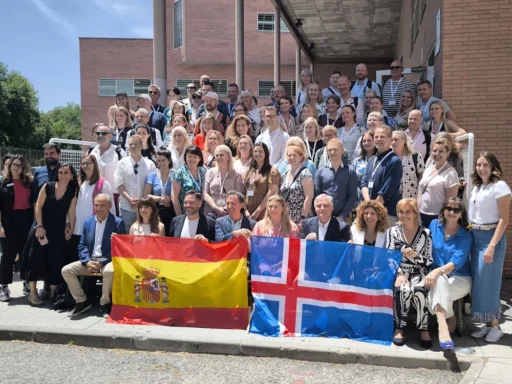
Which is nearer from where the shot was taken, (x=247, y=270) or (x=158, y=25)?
(x=247, y=270)

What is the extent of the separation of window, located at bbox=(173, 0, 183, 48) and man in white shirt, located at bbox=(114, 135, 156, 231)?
1103 inches

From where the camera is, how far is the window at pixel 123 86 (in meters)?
37.9

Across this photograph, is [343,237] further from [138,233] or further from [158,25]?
[158,25]

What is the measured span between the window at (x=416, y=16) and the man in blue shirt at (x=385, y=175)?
24.6ft

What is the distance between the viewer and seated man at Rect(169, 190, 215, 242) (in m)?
6.95

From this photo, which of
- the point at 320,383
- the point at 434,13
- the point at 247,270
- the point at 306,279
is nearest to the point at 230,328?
the point at 247,270

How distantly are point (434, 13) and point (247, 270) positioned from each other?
24.4ft

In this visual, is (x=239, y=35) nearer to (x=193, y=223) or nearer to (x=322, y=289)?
(x=193, y=223)

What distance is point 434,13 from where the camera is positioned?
35.4ft

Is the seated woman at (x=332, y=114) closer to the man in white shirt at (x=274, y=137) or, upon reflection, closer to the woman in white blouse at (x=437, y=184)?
the man in white shirt at (x=274, y=137)

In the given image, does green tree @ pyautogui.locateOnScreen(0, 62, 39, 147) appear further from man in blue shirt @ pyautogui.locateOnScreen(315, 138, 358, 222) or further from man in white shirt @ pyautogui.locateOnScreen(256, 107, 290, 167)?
man in blue shirt @ pyautogui.locateOnScreen(315, 138, 358, 222)

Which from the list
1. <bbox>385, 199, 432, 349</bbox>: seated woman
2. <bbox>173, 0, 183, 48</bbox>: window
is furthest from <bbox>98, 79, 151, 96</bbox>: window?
<bbox>385, 199, 432, 349</bbox>: seated woman

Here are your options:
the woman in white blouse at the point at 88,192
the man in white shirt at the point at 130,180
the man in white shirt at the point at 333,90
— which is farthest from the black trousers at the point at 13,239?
the man in white shirt at the point at 333,90

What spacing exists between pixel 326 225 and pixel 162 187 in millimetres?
2677
